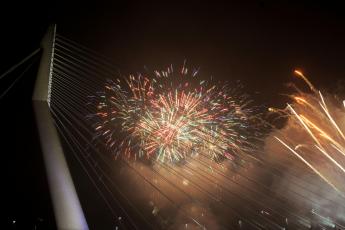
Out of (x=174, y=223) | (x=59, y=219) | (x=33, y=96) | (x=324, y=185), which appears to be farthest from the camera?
(x=174, y=223)

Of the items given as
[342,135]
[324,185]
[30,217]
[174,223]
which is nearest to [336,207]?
[324,185]

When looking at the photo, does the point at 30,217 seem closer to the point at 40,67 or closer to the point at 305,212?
the point at 305,212

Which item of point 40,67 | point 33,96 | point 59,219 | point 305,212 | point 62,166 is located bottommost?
point 305,212

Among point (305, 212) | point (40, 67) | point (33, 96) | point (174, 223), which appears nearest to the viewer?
point (33, 96)

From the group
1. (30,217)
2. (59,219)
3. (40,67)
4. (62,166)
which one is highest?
(40,67)

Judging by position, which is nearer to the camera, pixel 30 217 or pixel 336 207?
pixel 336 207

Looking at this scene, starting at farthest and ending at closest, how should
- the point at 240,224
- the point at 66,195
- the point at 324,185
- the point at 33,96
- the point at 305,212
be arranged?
the point at 240,224, the point at 305,212, the point at 324,185, the point at 33,96, the point at 66,195

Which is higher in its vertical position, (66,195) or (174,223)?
(66,195)

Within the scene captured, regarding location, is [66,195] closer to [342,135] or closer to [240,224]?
[342,135]

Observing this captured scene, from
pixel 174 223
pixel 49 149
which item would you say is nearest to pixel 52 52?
pixel 49 149
